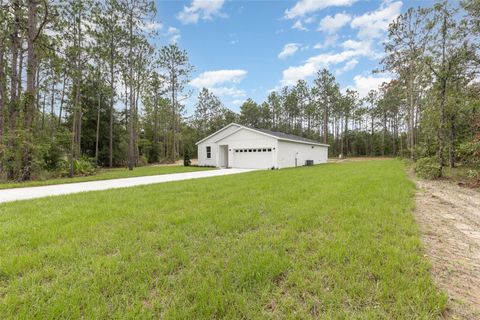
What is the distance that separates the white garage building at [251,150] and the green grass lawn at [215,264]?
12092mm

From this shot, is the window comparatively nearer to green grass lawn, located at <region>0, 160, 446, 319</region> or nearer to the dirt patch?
green grass lawn, located at <region>0, 160, 446, 319</region>

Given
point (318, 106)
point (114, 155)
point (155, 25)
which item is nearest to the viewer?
point (155, 25)

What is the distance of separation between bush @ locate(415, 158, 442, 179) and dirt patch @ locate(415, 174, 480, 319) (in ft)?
13.3

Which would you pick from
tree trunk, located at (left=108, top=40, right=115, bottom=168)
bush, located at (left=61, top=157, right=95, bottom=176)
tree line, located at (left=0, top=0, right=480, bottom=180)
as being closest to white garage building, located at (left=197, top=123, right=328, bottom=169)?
tree line, located at (left=0, top=0, right=480, bottom=180)

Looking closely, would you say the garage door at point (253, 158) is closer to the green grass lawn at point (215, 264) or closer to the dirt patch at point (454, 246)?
the dirt patch at point (454, 246)

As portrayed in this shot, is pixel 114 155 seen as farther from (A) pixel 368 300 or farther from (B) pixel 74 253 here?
(A) pixel 368 300

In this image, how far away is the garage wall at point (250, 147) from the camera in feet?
54.4

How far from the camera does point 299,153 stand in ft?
64.1

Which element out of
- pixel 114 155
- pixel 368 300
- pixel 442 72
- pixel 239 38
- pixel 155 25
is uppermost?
pixel 155 25

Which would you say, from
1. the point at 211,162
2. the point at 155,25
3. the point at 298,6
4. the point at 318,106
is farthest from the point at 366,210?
the point at 318,106

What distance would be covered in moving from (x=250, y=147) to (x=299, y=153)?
4.76 meters

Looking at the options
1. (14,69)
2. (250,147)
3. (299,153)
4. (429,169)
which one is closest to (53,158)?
(14,69)

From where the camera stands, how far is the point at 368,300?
1960mm

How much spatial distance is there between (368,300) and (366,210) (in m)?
2.82
